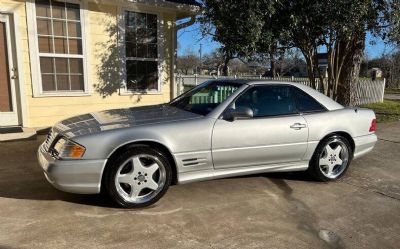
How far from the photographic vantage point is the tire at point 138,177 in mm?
3989

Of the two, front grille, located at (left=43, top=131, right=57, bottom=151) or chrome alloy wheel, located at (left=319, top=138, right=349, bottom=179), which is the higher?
front grille, located at (left=43, top=131, right=57, bottom=151)

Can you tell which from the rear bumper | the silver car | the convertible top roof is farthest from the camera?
the rear bumper

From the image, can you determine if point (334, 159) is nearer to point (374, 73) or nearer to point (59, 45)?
point (59, 45)

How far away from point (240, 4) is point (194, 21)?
179cm

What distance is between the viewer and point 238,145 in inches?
179

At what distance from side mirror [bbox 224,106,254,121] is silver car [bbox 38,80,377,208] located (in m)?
0.01

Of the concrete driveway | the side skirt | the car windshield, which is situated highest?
the car windshield

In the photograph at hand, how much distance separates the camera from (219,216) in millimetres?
4000

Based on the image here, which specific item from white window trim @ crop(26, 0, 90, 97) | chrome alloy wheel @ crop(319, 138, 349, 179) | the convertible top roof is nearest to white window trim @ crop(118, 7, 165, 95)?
white window trim @ crop(26, 0, 90, 97)

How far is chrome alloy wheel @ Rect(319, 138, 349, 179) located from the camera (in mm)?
5246

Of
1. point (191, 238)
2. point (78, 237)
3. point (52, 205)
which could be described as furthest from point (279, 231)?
point (52, 205)

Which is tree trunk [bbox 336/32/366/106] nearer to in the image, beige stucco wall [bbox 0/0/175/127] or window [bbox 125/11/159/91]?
beige stucco wall [bbox 0/0/175/127]

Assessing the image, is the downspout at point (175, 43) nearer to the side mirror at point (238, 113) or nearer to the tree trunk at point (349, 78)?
the tree trunk at point (349, 78)

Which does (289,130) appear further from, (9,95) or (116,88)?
(9,95)
